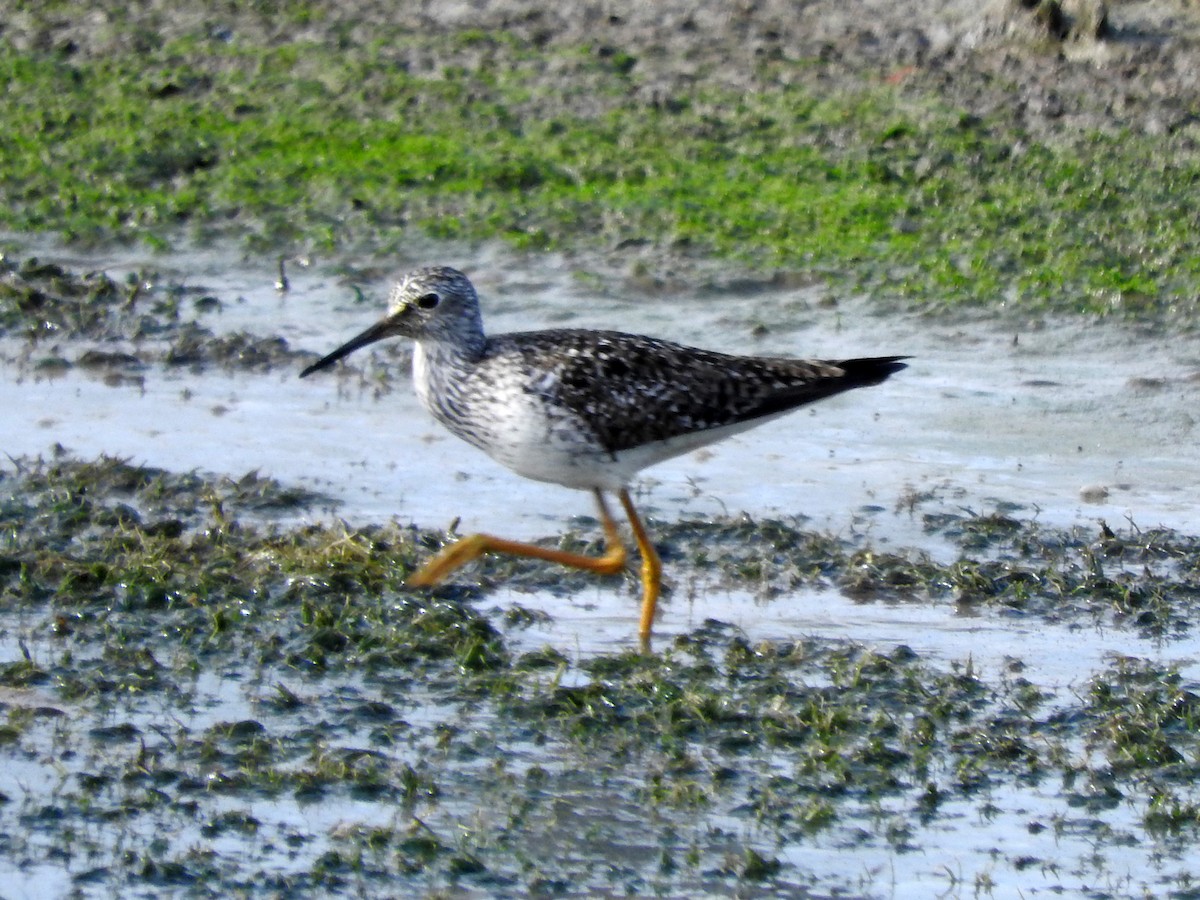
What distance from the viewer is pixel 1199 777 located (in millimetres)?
5973

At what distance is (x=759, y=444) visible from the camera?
8.78 metres

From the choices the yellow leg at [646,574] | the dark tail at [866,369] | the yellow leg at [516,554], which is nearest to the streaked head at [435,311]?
the yellow leg at [516,554]

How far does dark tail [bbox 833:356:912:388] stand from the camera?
24.7 feet

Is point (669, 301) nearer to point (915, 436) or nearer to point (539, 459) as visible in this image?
point (915, 436)

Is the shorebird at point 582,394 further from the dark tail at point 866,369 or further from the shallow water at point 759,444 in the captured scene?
the shallow water at point 759,444

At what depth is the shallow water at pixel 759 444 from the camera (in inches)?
278

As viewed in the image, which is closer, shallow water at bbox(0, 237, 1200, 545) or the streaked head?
the streaked head

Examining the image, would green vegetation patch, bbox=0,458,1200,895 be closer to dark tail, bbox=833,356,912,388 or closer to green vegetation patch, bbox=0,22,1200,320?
dark tail, bbox=833,356,912,388

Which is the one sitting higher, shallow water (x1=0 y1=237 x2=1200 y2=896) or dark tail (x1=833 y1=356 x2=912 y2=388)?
dark tail (x1=833 y1=356 x2=912 y2=388)

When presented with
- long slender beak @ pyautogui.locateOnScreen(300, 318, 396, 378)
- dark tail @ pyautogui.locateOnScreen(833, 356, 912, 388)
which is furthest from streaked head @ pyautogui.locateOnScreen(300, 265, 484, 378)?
dark tail @ pyautogui.locateOnScreen(833, 356, 912, 388)

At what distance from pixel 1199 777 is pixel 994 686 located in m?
0.82

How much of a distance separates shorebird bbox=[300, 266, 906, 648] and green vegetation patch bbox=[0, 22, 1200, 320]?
9.21 ft

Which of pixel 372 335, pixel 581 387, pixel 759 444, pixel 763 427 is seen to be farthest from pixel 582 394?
pixel 763 427

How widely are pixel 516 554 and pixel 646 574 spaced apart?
1.57ft
